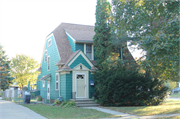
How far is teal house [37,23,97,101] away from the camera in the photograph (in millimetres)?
17531

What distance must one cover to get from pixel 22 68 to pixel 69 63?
23.8 meters

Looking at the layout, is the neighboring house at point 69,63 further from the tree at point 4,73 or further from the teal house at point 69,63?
the tree at point 4,73

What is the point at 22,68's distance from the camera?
1516 inches

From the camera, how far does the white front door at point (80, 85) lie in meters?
17.6

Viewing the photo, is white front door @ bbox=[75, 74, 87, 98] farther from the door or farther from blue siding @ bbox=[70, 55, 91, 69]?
blue siding @ bbox=[70, 55, 91, 69]

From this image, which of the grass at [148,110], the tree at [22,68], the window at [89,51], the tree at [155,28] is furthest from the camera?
the tree at [22,68]

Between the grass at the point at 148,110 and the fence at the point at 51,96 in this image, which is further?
the fence at the point at 51,96

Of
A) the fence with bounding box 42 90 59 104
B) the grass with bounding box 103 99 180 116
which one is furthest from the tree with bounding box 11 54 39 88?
the grass with bounding box 103 99 180 116

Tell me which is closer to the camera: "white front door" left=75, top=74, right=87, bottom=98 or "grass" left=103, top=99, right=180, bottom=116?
"grass" left=103, top=99, right=180, bottom=116

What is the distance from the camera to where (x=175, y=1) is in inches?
424

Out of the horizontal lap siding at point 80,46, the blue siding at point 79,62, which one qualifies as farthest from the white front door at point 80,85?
the horizontal lap siding at point 80,46

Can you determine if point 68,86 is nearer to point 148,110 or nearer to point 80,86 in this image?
point 80,86

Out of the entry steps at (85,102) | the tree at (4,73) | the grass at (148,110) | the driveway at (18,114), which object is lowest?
the grass at (148,110)

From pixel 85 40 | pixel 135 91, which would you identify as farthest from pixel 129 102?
pixel 85 40
